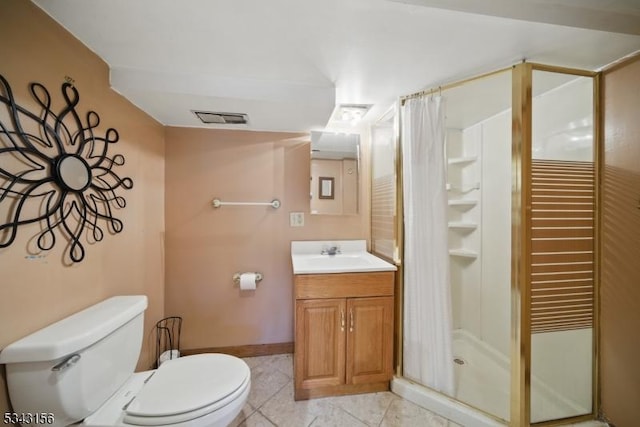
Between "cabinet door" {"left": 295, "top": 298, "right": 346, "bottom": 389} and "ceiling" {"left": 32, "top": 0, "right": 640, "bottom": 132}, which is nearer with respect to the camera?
"ceiling" {"left": 32, "top": 0, "right": 640, "bottom": 132}

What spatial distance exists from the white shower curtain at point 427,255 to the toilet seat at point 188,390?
3.55 feet

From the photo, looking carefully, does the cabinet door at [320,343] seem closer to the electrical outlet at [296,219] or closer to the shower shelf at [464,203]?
the electrical outlet at [296,219]

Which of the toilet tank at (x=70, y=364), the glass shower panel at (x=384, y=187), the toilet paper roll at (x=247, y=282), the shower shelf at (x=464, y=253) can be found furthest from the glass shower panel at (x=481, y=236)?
the toilet tank at (x=70, y=364)

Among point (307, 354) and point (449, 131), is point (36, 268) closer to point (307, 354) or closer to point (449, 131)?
point (307, 354)

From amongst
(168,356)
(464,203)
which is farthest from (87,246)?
(464,203)

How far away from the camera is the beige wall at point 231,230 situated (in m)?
1.84

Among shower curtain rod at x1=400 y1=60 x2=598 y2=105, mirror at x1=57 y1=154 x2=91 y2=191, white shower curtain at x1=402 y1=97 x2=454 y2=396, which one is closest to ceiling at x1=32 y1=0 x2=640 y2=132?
shower curtain rod at x1=400 y1=60 x2=598 y2=105

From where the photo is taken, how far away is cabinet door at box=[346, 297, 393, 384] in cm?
148

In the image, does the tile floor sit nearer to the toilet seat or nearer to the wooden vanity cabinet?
the wooden vanity cabinet

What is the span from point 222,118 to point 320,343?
1.73 metres

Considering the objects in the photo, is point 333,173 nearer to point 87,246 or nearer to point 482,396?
point 87,246

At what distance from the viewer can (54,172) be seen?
37.0 inches

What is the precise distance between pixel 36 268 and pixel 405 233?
5.98ft

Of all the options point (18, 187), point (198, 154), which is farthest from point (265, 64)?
point (18, 187)
